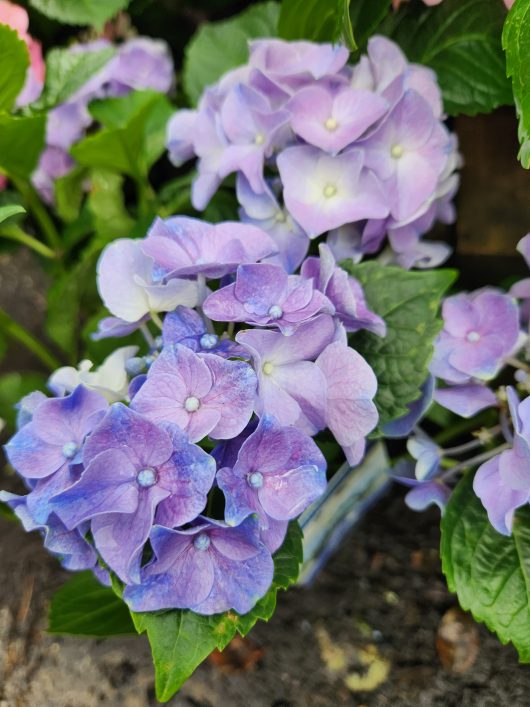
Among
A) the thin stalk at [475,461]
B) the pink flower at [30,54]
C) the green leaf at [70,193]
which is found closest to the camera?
the thin stalk at [475,461]

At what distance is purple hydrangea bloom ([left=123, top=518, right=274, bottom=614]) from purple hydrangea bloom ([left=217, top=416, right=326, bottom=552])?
0.07 feet

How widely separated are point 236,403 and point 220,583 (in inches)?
6.3

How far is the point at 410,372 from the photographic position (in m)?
0.79

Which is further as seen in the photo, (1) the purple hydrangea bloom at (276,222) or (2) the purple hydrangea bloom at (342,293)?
(1) the purple hydrangea bloom at (276,222)

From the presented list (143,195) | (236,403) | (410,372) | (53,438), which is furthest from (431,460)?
(143,195)

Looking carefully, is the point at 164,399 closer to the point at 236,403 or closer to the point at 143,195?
the point at 236,403

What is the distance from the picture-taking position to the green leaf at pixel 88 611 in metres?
0.86

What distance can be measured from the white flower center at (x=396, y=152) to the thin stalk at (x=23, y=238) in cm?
60

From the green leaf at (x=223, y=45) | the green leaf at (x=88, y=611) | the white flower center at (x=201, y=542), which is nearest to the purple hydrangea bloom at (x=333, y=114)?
the green leaf at (x=223, y=45)

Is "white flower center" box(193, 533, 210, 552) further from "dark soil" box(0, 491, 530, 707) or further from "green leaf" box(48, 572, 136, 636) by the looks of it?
"dark soil" box(0, 491, 530, 707)

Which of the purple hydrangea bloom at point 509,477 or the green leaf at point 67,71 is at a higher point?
the green leaf at point 67,71

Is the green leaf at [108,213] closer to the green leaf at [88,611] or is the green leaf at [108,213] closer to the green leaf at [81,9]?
the green leaf at [81,9]

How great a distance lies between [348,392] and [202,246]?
0.21 m

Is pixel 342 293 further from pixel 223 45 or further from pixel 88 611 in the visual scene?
pixel 223 45
